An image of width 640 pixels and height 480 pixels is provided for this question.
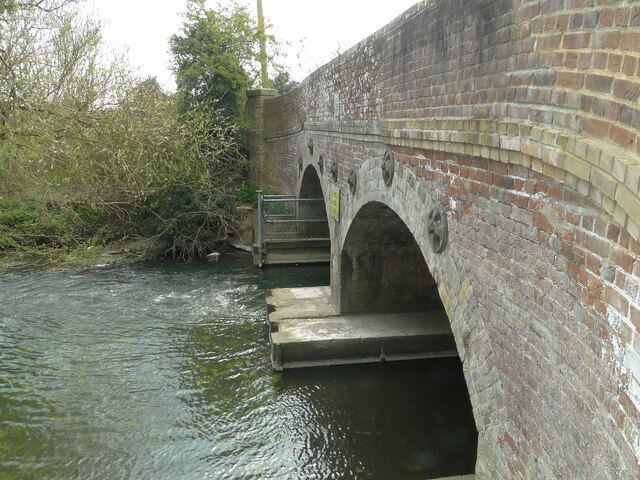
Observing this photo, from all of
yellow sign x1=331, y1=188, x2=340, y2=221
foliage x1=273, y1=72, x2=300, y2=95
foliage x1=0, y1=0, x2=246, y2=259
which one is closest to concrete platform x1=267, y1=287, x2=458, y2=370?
yellow sign x1=331, y1=188, x2=340, y2=221

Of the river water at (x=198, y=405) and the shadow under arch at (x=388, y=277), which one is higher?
the shadow under arch at (x=388, y=277)

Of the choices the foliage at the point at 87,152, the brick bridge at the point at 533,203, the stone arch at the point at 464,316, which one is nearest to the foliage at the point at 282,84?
the foliage at the point at 87,152

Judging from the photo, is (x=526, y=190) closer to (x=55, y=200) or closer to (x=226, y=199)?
(x=55, y=200)

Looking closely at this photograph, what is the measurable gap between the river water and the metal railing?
3960 millimetres

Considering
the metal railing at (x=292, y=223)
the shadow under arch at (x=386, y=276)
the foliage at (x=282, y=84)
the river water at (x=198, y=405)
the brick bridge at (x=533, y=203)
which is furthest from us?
the foliage at (x=282, y=84)

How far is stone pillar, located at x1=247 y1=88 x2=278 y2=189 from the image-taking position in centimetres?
1830

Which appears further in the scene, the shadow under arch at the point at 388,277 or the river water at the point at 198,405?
the shadow under arch at the point at 388,277

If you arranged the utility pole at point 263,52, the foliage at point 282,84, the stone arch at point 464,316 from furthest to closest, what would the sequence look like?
the foliage at point 282,84, the utility pole at point 263,52, the stone arch at point 464,316

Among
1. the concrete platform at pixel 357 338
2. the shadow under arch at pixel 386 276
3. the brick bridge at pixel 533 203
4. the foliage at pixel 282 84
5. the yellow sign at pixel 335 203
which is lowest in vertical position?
the concrete platform at pixel 357 338

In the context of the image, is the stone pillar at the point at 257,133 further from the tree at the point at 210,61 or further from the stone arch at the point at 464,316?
the stone arch at the point at 464,316

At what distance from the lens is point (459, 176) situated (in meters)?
3.66

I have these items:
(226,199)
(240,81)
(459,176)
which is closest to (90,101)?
(226,199)

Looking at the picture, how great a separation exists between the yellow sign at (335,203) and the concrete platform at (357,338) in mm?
1695

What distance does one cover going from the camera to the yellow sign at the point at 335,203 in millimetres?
8556
